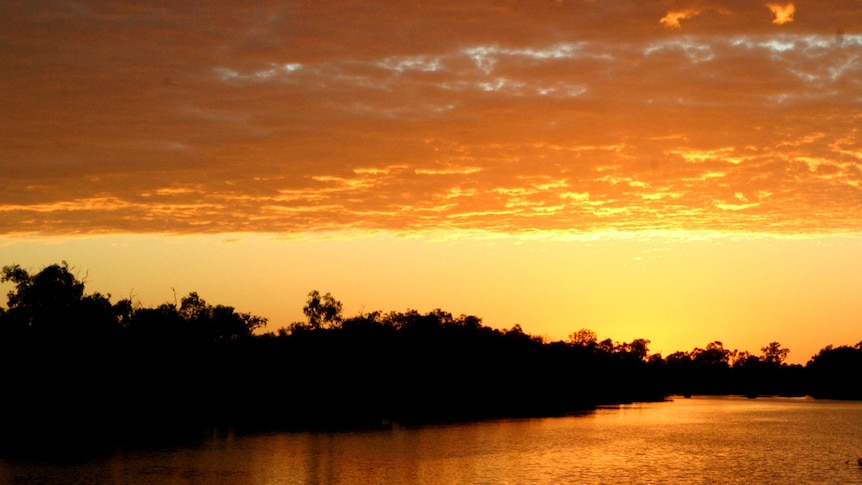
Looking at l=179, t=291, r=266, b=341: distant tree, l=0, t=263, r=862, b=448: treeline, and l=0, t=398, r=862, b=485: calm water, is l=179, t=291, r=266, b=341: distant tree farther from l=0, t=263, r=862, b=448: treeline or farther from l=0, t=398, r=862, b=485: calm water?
l=0, t=398, r=862, b=485: calm water

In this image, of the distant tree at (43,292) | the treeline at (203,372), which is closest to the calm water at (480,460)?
the treeline at (203,372)

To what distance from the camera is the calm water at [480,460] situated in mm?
48531

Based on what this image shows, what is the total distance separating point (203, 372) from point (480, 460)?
4899 centimetres

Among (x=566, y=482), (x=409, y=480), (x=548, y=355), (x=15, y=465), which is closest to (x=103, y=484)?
(x=15, y=465)

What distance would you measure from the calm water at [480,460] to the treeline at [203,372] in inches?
468

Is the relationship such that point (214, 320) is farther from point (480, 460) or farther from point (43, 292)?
point (480, 460)

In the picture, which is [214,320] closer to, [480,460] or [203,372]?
[203,372]

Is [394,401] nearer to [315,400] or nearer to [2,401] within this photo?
[315,400]

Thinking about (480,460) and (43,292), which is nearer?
(480,460)

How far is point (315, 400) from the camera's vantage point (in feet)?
360

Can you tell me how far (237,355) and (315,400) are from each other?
10.5m

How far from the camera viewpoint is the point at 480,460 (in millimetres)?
57938

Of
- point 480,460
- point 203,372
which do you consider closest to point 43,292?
point 203,372

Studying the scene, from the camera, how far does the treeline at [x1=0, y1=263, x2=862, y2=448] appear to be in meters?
77.1
